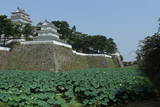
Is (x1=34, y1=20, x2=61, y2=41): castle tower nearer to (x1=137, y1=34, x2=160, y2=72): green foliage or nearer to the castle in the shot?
the castle

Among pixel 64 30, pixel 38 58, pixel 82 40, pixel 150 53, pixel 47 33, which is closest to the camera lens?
pixel 150 53

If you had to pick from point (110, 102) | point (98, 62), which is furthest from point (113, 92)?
point (98, 62)

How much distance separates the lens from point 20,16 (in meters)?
40.9

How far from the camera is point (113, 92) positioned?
25.0 feet

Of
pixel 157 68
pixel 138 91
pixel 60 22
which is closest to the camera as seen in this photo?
pixel 157 68

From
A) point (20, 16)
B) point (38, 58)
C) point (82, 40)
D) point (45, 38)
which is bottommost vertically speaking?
point (38, 58)

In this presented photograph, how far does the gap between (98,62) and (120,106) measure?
2343 centimetres

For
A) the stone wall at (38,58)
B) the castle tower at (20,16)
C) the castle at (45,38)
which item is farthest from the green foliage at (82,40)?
the stone wall at (38,58)

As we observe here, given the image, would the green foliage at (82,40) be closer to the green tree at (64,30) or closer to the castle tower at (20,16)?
the green tree at (64,30)

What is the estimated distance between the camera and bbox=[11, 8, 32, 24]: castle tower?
4000cm

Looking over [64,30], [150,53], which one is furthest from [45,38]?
[150,53]

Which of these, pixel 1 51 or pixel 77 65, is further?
pixel 77 65

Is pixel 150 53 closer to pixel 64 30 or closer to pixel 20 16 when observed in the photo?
pixel 64 30

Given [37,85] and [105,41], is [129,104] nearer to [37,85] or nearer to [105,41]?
[37,85]
